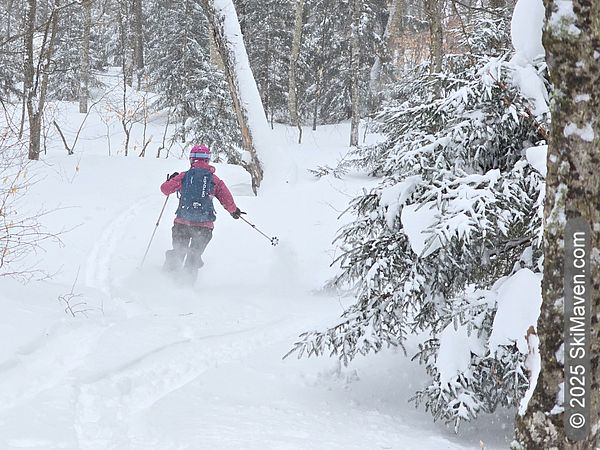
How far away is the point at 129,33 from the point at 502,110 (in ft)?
118

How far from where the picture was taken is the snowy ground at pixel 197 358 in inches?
178

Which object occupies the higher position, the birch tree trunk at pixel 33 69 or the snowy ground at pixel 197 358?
the birch tree trunk at pixel 33 69

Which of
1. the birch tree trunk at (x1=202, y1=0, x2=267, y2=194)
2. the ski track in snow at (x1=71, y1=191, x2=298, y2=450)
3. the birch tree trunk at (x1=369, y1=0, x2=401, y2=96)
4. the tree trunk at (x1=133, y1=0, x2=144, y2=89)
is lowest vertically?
the ski track in snow at (x1=71, y1=191, x2=298, y2=450)

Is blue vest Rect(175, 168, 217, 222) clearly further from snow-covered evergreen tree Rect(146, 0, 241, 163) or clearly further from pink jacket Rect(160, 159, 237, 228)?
snow-covered evergreen tree Rect(146, 0, 241, 163)

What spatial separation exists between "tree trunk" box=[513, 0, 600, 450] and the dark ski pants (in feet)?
24.1

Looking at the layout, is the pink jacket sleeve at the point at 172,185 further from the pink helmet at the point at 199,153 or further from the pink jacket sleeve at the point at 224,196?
the pink jacket sleeve at the point at 224,196

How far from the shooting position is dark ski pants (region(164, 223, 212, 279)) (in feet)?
31.2

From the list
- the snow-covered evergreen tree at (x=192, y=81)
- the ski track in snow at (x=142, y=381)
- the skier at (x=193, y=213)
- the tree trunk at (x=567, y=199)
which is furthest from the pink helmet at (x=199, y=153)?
the snow-covered evergreen tree at (x=192, y=81)

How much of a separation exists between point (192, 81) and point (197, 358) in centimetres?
1875

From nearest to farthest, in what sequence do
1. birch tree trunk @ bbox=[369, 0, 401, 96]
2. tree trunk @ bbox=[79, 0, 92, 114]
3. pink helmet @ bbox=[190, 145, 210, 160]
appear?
1. pink helmet @ bbox=[190, 145, 210, 160]
2. birch tree trunk @ bbox=[369, 0, 401, 96]
3. tree trunk @ bbox=[79, 0, 92, 114]

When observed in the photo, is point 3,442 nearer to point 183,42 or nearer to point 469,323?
point 469,323

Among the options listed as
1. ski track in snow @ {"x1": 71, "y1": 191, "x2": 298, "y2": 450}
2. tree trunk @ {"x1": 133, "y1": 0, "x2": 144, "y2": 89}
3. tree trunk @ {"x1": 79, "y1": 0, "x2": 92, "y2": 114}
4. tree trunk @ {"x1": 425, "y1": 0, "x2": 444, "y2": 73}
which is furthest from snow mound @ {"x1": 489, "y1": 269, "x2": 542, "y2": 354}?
tree trunk @ {"x1": 133, "y1": 0, "x2": 144, "y2": 89}

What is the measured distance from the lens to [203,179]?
952cm

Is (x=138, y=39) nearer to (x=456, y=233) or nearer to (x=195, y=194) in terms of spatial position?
(x=195, y=194)
